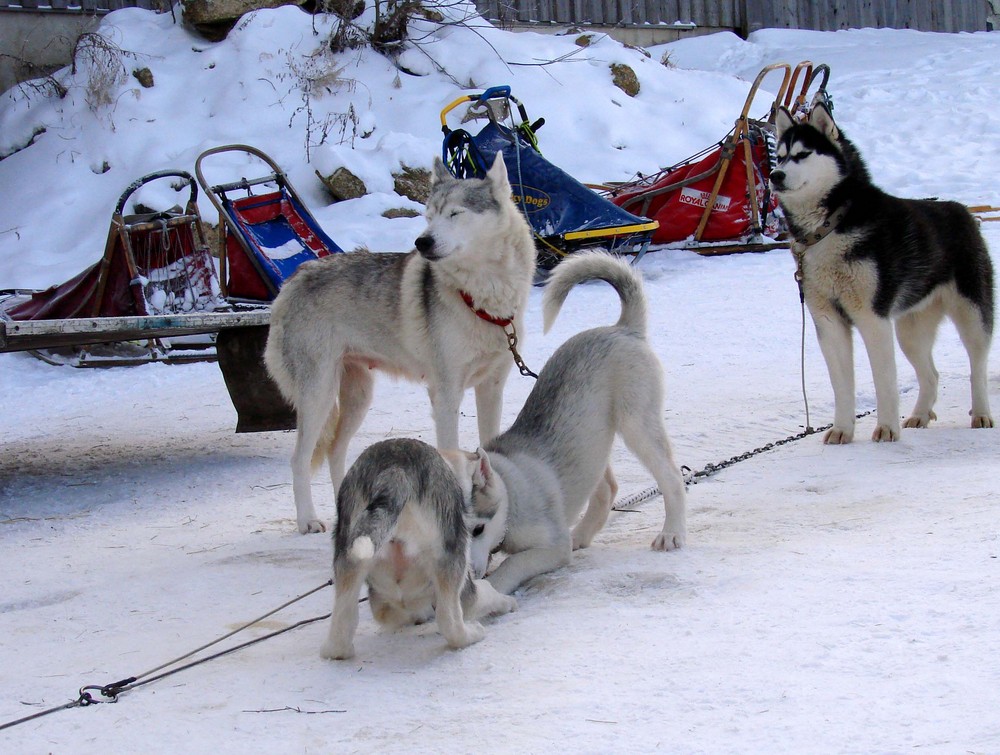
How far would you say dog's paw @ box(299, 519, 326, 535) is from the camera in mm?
4320

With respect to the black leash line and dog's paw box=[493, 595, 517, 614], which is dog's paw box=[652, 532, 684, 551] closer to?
dog's paw box=[493, 595, 517, 614]

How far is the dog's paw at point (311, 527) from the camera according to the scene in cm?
432

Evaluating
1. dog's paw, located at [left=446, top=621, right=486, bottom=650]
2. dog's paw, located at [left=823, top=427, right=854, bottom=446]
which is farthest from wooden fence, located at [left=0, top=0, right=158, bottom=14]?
dog's paw, located at [left=446, top=621, right=486, bottom=650]

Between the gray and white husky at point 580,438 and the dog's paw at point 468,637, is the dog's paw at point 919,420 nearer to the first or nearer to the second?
the gray and white husky at point 580,438

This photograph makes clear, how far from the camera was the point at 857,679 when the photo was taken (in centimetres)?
221

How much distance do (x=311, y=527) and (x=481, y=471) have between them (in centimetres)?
146

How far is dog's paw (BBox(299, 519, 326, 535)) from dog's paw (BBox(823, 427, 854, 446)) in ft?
7.83

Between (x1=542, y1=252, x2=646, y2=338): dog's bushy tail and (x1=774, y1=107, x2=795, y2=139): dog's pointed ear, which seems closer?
(x1=542, y1=252, x2=646, y2=338): dog's bushy tail

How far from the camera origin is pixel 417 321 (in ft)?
14.7

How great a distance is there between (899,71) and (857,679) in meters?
15.1

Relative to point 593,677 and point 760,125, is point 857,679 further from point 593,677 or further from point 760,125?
point 760,125

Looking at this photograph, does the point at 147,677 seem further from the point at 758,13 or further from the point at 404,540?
the point at 758,13

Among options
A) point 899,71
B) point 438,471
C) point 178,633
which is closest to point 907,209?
point 438,471

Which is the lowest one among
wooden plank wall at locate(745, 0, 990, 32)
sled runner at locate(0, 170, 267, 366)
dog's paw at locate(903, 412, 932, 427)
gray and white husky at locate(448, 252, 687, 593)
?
dog's paw at locate(903, 412, 932, 427)
